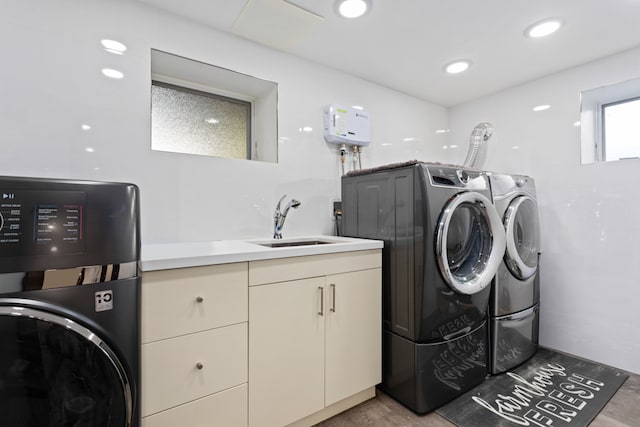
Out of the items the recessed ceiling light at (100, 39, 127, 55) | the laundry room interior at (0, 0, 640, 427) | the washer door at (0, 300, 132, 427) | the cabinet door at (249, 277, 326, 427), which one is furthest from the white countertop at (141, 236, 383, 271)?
the recessed ceiling light at (100, 39, 127, 55)

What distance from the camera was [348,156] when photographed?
7.89 ft

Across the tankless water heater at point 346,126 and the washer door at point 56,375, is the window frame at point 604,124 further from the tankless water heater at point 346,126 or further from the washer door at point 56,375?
the washer door at point 56,375

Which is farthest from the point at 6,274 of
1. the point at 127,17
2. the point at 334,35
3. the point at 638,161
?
the point at 638,161

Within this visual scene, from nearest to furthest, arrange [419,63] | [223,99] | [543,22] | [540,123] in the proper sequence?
[543,22] → [223,99] → [419,63] → [540,123]

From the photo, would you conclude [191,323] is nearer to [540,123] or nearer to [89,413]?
[89,413]

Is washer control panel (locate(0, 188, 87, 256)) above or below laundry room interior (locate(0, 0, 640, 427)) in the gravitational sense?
below

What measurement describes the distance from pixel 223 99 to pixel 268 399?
6.16 feet

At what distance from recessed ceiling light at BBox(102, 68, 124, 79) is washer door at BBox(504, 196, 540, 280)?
8.09ft

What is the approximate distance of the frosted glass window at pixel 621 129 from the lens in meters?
2.11

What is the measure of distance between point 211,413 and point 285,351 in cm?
37

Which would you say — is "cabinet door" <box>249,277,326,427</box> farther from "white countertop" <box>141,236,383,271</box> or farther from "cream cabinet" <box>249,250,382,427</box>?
"white countertop" <box>141,236,383,271</box>

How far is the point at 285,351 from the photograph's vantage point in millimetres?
1365

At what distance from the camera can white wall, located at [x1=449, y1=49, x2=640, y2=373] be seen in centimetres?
204

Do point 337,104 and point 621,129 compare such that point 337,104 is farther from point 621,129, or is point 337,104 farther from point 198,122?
point 621,129
